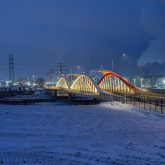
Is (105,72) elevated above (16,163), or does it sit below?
above

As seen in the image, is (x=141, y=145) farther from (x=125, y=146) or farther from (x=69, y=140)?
(x=69, y=140)

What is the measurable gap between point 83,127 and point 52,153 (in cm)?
869

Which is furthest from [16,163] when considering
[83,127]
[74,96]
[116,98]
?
[74,96]

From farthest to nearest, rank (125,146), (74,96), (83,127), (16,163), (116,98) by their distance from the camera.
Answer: (74,96), (116,98), (83,127), (125,146), (16,163)

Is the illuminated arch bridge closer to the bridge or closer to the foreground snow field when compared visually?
the bridge

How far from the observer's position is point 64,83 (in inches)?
5497

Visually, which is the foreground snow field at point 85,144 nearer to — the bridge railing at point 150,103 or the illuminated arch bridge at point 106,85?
the bridge railing at point 150,103

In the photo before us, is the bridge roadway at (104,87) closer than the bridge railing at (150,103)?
No

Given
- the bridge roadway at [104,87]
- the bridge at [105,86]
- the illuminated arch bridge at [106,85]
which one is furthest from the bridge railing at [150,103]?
the illuminated arch bridge at [106,85]

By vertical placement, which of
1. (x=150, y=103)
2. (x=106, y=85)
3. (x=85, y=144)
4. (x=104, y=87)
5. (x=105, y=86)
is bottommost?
(x=85, y=144)

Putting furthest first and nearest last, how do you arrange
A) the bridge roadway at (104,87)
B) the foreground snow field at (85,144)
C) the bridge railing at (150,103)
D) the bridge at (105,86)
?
1. the bridge at (105,86)
2. the bridge roadway at (104,87)
3. the bridge railing at (150,103)
4. the foreground snow field at (85,144)

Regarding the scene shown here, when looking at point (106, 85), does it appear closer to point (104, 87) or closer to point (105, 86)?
point (105, 86)

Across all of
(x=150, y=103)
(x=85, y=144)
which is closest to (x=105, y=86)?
(x=150, y=103)

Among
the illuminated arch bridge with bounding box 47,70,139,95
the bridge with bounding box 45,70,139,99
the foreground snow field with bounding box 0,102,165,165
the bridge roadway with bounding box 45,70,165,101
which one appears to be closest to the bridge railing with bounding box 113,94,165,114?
the foreground snow field with bounding box 0,102,165,165
